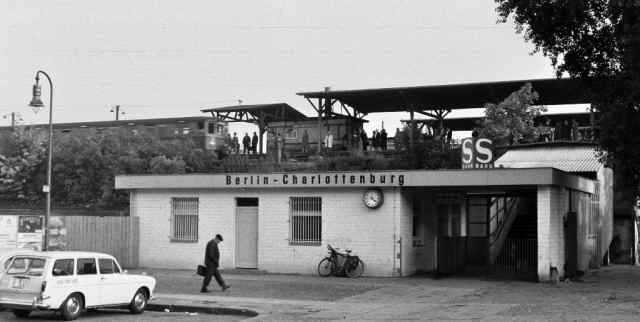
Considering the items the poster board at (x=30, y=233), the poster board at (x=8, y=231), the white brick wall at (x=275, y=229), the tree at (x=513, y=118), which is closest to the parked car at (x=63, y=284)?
the poster board at (x=8, y=231)

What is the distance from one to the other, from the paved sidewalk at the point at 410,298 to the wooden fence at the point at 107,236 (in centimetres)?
366

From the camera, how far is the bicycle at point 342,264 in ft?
93.6

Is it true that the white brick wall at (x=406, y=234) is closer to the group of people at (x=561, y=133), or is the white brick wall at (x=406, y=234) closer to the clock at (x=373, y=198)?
the clock at (x=373, y=198)

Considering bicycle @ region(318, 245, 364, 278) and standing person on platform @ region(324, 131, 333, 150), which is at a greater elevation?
standing person on platform @ region(324, 131, 333, 150)

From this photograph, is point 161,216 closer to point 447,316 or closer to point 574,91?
point 447,316

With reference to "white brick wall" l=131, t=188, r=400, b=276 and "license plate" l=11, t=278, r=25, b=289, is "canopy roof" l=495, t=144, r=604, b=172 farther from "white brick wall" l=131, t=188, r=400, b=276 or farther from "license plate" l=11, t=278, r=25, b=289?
"license plate" l=11, t=278, r=25, b=289

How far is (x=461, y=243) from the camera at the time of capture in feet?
99.3

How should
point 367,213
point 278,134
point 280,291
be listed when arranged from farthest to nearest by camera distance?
point 278,134, point 367,213, point 280,291

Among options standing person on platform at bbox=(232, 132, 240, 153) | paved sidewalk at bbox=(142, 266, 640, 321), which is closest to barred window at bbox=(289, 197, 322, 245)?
paved sidewalk at bbox=(142, 266, 640, 321)

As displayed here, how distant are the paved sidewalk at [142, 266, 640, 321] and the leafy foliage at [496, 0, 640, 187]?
14.7 ft

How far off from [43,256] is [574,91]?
3354 cm

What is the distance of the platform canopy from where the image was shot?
58531mm

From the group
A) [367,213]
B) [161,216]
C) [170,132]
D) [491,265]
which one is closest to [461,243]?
[491,265]

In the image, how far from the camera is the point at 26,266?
18094mm
